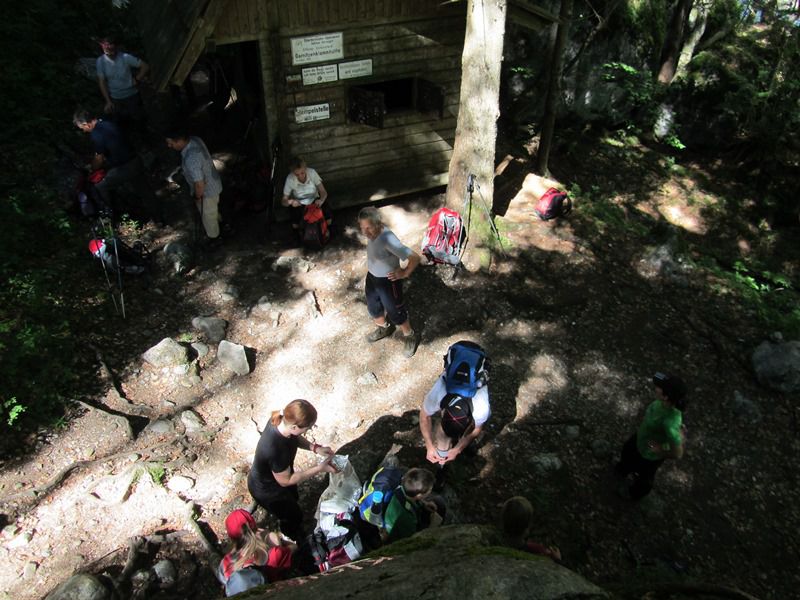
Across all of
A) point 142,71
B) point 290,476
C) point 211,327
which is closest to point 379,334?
point 211,327

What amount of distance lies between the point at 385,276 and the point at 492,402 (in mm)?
2068

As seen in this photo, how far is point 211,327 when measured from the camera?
25.2 ft

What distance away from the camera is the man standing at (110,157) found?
816 cm

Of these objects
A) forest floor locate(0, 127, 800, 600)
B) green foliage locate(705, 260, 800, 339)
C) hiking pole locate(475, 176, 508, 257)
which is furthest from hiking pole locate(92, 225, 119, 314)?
green foliage locate(705, 260, 800, 339)

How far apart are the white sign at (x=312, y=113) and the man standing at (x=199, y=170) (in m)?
1.61

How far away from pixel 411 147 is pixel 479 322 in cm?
389

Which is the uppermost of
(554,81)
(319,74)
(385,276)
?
(319,74)

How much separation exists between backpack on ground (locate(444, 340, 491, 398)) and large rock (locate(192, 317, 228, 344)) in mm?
3732

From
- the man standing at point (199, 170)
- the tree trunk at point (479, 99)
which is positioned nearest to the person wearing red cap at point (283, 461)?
the man standing at point (199, 170)

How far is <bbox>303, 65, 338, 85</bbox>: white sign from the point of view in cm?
870

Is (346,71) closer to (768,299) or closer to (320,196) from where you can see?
(320,196)

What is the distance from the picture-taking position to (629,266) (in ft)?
31.0

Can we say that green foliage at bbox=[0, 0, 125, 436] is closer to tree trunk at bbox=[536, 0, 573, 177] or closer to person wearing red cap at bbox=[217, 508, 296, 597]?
person wearing red cap at bbox=[217, 508, 296, 597]

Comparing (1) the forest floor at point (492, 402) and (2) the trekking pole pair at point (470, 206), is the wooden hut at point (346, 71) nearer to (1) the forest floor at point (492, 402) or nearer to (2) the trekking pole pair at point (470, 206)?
(1) the forest floor at point (492, 402)
